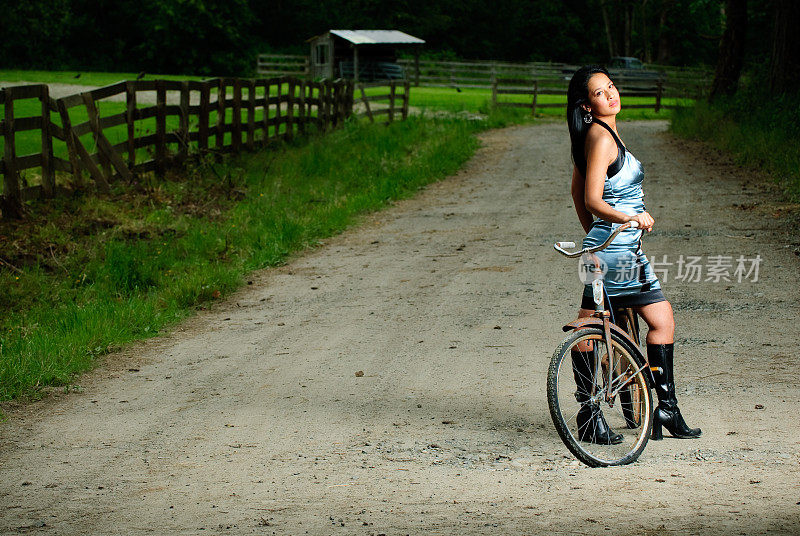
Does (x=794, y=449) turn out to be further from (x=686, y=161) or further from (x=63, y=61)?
(x=63, y=61)

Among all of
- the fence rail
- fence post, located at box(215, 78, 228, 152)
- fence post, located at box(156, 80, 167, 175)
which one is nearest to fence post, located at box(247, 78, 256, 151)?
fence post, located at box(215, 78, 228, 152)

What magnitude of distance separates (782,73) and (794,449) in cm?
1821

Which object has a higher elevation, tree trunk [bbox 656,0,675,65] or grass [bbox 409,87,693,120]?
tree trunk [bbox 656,0,675,65]

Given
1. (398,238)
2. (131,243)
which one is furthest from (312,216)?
(131,243)

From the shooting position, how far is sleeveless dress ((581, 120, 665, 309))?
4625 mm

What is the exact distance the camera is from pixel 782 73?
67.9ft

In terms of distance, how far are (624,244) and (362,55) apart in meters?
50.2

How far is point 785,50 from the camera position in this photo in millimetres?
20438

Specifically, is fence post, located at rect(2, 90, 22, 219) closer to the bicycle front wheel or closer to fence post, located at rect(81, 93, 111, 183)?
fence post, located at rect(81, 93, 111, 183)

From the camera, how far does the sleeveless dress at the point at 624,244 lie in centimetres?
462

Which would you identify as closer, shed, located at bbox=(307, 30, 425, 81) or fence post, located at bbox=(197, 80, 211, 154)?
fence post, located at bbox=(197, 80, 211, 154)

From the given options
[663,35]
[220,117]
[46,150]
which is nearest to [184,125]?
[220,117]

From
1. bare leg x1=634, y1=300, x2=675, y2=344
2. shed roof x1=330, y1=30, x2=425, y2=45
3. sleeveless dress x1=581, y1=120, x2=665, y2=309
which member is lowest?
bare leg x1=634, y1=300, x2=675, y2=344

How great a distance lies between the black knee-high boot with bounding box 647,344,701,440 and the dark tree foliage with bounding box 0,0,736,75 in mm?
49842
